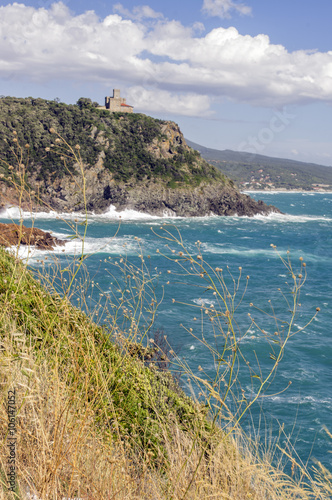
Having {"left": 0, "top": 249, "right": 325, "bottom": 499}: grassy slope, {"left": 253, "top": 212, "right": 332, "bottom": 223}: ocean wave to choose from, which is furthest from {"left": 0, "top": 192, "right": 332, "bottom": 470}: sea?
{"left": 253, "top": 212, "right": 332, "bottom": 223}: ocean wave

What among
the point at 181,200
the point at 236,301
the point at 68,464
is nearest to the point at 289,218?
the point at 181,200

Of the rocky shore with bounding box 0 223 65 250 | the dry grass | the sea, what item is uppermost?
the rocky shore with bounding box 0 223 65 250

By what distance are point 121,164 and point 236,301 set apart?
51.8 m

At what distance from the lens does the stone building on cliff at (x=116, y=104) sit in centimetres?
8856

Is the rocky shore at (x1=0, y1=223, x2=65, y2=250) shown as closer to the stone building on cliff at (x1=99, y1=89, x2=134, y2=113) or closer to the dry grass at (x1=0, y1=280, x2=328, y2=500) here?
the dry grass at (x1=0, y1=280, x2=328, y2=500)

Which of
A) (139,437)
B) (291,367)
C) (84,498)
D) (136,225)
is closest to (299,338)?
(291,367)

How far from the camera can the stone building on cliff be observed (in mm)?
88562

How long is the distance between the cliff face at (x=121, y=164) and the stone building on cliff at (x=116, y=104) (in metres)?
5.59

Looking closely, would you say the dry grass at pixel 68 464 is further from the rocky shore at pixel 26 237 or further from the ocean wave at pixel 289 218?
the ocean wave at pixel 289 218

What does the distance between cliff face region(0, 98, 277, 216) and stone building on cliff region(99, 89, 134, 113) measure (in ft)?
18.4

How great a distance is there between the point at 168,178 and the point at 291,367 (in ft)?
190

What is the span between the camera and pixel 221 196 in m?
72.9

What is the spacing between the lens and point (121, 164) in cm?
7219

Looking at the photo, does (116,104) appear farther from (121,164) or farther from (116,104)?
(121,164)
